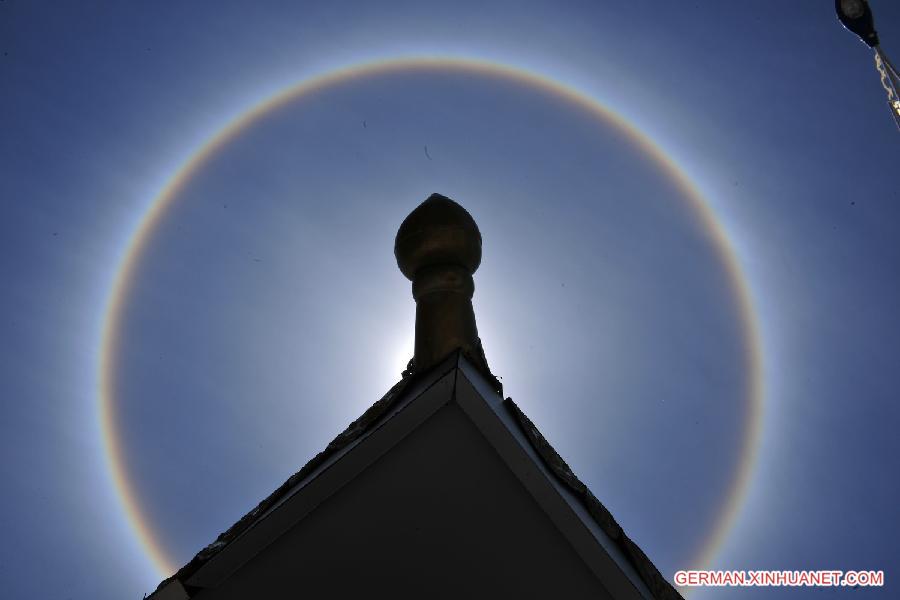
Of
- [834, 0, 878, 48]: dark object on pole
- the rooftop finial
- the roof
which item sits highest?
[834, 0, 878, 48]: dark object on pole

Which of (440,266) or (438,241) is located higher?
(438,241)

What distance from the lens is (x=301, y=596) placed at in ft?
10.6

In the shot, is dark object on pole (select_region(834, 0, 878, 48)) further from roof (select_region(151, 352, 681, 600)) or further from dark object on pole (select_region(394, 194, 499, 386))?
roof (select_region(151, 352, 681, 600))

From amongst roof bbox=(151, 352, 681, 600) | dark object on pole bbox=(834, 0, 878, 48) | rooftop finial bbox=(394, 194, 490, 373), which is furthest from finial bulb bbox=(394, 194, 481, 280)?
dark object on pole bbox=(834, 0, 878, 48)

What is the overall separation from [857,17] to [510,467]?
12818mm

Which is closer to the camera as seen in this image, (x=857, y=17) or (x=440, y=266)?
(x=440, y=266)

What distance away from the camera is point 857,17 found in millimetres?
12680

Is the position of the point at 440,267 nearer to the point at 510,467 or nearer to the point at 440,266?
the point at 440,266

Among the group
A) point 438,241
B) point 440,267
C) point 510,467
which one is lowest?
point 510,467

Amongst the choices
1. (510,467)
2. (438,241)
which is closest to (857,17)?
(438,241)

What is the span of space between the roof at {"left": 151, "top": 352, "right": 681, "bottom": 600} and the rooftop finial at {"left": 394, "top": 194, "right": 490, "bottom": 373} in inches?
53.3

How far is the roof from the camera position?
308cm

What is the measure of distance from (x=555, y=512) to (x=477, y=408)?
536 mm

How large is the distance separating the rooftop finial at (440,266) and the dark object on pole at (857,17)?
34.8ft
